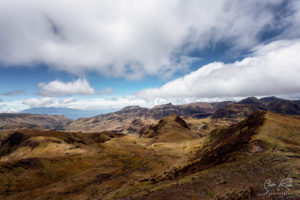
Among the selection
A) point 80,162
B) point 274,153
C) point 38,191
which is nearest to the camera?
point 274,153

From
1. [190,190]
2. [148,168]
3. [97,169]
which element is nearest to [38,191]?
[97,169]

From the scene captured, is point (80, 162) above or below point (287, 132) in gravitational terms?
below

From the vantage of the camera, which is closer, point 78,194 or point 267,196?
point 267,196

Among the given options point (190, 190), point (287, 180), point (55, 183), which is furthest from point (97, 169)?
point (287, 180)

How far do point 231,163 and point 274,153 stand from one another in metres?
10.2

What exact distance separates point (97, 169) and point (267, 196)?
58.0m

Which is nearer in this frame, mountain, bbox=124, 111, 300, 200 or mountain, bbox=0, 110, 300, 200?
mountain, bbox=124, 111, 300, 200

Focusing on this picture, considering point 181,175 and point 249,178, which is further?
point 181,175

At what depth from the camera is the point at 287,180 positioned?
22.3 m

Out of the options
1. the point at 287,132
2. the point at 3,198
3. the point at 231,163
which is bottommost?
the point at 3,198

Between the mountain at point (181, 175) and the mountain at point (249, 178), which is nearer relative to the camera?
the mountain at point (249, 178)

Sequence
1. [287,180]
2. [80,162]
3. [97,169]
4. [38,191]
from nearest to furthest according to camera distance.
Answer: [287,180] < [38,191] < [97,169] < [80,162]

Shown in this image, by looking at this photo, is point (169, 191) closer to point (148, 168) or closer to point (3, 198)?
point (148, 168)

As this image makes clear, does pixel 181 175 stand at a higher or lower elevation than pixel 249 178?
lower
